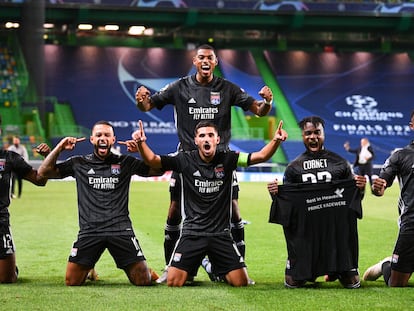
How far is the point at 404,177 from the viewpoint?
29.0 feet

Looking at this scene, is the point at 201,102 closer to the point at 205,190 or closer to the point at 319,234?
the point at 205,190

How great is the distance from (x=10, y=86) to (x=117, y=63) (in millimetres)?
6420

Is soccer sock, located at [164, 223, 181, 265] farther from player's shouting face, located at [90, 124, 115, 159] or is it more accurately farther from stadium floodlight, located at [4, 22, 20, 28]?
stadium floodlight, located at [4, 22, 20, 28]

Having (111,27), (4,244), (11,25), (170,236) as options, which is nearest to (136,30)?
(111,27)

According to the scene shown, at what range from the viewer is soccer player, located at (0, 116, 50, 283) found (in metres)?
8.88

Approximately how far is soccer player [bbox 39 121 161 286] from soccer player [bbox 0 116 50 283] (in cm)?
23

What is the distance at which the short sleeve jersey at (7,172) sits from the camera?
9.02 metres

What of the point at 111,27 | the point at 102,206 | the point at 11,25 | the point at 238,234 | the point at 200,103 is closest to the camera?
the point at 102,206

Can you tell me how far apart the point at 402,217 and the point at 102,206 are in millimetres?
2990

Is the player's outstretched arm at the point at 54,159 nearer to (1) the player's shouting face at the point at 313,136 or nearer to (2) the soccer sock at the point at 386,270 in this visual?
(1) the player's shouting face at the point at 313,136

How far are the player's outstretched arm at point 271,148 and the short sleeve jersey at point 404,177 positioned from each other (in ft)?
3.72

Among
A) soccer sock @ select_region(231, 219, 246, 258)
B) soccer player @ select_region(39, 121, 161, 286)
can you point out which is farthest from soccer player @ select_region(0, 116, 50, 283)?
soccer sock @ select_region(231, 219, 246, 258)

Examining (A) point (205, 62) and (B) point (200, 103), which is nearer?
(A) point (205, 62)

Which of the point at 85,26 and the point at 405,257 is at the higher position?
the point at 85,26
